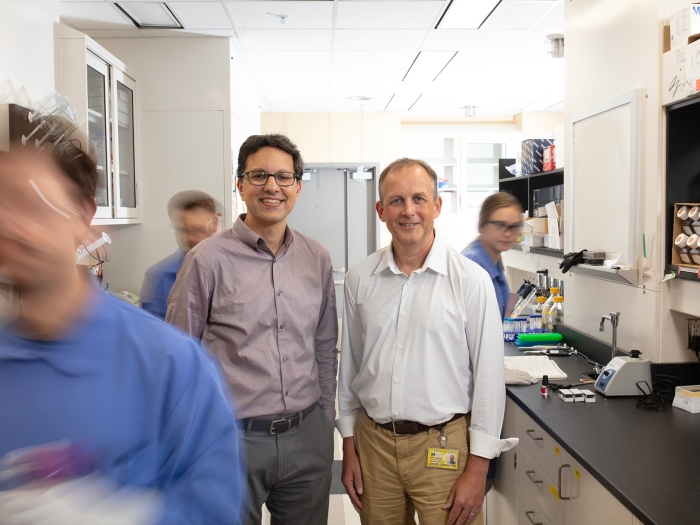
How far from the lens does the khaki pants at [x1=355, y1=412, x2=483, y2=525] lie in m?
1.60

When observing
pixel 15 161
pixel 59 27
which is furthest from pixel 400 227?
pixel 59 27

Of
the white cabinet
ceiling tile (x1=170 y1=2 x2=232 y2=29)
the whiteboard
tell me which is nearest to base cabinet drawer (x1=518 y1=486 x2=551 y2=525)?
the white cabinet

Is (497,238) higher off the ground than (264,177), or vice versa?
(264,177)

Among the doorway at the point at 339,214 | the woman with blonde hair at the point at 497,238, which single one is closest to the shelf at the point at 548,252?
the woman with blonde hair at the point at 497,238

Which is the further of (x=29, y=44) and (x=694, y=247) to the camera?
(x=29, y=44)

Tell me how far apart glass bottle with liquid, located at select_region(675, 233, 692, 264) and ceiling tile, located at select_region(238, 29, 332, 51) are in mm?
2562

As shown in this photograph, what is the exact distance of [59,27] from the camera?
2781mm

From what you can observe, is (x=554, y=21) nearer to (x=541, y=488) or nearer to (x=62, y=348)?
(x=541, y=488)

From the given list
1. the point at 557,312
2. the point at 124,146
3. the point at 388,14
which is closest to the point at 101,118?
the point at 124,146

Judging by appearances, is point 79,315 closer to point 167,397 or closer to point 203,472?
point 167,397

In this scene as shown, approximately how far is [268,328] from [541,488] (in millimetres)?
1089

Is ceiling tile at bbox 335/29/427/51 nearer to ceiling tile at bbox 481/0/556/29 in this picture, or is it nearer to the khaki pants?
ceiling tile at bbox 481/0/556/29

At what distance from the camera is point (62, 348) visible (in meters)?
0.71

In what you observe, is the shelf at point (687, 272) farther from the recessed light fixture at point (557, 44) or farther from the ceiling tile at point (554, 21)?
the recessed light fixture at point (557, 44)
